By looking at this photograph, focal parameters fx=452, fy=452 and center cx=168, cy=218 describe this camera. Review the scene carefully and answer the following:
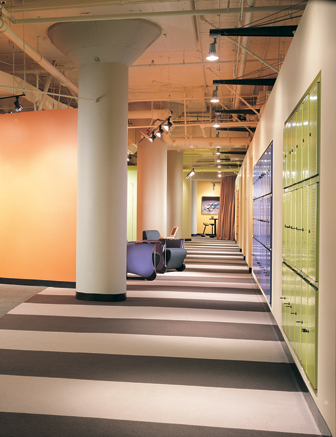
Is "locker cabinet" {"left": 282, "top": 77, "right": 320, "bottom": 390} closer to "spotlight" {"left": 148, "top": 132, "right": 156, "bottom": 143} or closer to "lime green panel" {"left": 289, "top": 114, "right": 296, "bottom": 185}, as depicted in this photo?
"lime green panel" {"left": 289, "top": 114, "right": 296, "bottom": 185}

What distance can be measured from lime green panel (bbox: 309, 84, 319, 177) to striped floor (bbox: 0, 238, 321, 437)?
1729mm

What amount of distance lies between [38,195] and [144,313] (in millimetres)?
3600

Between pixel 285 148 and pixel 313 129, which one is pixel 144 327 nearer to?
pixel 285 148

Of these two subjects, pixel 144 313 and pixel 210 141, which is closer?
pixel 144 313

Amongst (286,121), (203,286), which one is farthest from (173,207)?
(286,121)

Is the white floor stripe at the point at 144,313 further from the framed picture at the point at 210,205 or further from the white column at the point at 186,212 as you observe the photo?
the framed picture at the point at 210,205

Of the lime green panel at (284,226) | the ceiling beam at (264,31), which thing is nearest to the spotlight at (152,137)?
the ceiling beam at (264,31)

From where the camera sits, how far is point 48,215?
845 centimetres

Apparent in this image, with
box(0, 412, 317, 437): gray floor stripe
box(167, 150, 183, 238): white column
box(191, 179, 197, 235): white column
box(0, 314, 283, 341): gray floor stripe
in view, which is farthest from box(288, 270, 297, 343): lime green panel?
box(191, 179, 197, 235): white column

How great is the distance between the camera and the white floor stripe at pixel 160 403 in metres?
3.00

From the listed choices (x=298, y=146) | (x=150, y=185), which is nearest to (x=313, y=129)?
(x=298, y=146)

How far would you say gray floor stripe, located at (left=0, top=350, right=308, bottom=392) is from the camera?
3695mm

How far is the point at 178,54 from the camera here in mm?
9039

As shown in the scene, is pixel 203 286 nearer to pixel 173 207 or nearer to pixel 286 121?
pixel 286 121
